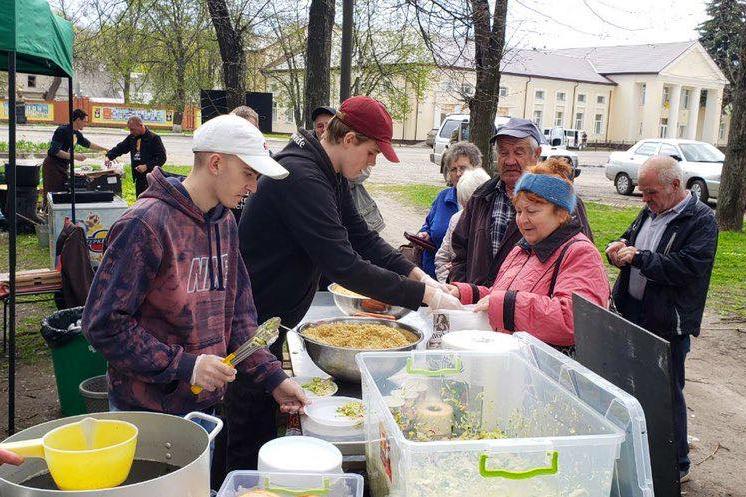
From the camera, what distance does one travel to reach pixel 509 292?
2.54m

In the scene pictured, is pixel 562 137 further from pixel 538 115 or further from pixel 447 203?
pixel 447 203

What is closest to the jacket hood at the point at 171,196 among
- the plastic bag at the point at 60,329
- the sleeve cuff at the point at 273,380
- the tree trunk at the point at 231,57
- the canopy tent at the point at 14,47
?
the sleeve cuff at the point at 273,380

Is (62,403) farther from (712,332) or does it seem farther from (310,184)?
(712,332)

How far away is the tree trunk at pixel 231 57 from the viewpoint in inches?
314

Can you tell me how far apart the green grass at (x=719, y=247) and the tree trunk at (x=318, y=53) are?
4.70 metres

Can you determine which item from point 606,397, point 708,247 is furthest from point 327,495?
point 708,247

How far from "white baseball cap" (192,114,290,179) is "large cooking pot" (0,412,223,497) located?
85 centimetres

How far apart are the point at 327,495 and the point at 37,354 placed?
5174 mm

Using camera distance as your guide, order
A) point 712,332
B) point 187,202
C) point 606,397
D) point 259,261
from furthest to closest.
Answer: point 712,332 < point 259,261 < point 187,202 < point 606,397

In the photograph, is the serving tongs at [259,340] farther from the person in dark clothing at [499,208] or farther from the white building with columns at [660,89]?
the white building with columns at [660,89]

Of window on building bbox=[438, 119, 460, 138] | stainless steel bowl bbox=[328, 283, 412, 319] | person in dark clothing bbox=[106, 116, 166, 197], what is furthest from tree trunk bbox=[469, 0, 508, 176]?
window on building bbox=[438, 119, 460, 138]

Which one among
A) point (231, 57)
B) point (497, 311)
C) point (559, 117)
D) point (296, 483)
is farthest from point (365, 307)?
point (559, 117)

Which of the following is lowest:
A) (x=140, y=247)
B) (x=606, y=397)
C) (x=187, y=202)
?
(x=606, y=397)

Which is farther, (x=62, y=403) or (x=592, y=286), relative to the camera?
(x=62, y=403)
